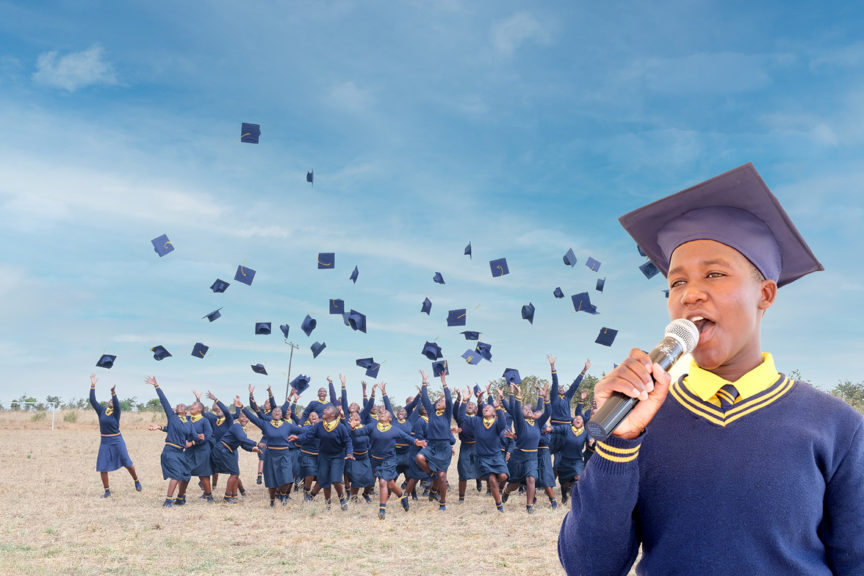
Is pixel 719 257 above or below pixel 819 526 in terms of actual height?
above

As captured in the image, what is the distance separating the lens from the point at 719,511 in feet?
4.95

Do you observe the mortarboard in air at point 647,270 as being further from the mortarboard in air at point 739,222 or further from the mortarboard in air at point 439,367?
the mortarboard in air at point 739,222

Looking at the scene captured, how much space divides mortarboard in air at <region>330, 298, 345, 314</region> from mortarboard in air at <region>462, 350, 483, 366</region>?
11.6 feet

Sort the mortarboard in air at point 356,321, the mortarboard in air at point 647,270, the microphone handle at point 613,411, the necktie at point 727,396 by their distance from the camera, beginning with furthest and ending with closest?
the mortarboard in air at point 356,321, the mortarboard in air at point 647,270, the necktie at point 727,396, the microphone handle at point 613,411

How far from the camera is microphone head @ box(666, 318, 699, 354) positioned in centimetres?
155

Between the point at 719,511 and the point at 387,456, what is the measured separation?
12.4 m

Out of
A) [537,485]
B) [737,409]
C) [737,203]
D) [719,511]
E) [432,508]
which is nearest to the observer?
[719,511]

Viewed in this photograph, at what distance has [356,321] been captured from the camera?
55.1 feet

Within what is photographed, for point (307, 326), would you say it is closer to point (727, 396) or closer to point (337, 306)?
point (337, 306)

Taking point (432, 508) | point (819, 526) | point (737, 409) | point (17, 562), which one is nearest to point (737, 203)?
point (737, 409)

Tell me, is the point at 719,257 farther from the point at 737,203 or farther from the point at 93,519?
the point at 93,519

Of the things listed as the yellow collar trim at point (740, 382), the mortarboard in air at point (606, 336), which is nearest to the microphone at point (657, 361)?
the yellow collar trim at point (740, 382)

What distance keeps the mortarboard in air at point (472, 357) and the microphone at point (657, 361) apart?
15741mm

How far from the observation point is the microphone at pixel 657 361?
1.35 metres
